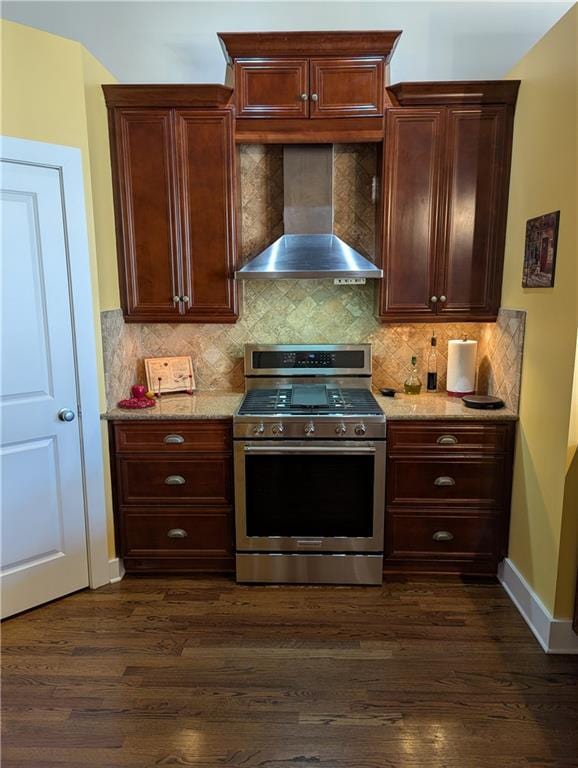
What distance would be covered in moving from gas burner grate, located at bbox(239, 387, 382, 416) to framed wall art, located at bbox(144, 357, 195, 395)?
1.38 feet

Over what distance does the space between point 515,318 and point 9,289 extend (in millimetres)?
2512

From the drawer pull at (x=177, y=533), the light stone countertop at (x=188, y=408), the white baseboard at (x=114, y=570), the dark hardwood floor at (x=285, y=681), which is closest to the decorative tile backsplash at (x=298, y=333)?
the light stone countertop at (x=188, y=408)

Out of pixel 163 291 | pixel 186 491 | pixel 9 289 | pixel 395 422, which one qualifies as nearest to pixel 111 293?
pixel 163 291

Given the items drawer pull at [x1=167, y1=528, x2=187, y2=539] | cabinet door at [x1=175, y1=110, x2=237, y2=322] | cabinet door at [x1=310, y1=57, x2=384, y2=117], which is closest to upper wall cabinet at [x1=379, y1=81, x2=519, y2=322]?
cabinet door at [x1=310, y1=57, x2=384, y2=117]

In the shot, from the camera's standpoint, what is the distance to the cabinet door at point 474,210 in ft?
8.91

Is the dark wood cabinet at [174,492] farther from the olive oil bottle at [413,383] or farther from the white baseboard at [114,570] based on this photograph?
the olive oil bottle at [413,383]

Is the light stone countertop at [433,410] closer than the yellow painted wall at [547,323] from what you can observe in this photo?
No

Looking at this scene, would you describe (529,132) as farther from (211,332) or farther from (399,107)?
(211,332)

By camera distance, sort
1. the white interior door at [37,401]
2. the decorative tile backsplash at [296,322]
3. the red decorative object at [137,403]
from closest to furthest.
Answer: the white interior door at [37,401], the red decorative object at [137,403], the decorative tile backsplash at [296,322]

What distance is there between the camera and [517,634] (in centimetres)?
239

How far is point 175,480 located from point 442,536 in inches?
59.0

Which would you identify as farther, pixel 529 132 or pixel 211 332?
pixel 211 332

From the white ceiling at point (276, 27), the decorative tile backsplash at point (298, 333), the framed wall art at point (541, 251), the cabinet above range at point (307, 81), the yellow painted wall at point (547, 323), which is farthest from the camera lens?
the decorative tile backsplash at point (298, 333)

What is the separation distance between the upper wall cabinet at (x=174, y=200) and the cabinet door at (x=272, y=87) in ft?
0.35
